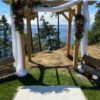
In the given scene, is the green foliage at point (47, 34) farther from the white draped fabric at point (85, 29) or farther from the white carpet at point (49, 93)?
the white carpet at point (49, 93)

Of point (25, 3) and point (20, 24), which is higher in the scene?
point (25, 3)

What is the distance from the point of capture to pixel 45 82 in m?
8.15

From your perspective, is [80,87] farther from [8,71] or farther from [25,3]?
[25,3]

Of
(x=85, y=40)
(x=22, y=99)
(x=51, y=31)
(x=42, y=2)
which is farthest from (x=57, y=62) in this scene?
(x=51, y=31)

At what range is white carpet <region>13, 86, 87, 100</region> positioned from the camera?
6.96 m

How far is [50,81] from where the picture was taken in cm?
822

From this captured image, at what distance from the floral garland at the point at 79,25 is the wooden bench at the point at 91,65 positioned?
2.36ft

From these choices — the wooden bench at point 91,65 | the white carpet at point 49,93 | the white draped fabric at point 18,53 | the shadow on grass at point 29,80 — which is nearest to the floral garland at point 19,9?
the white draped fabric at point 18,53

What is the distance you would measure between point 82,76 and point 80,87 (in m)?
0.98

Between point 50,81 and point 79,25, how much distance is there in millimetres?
2015

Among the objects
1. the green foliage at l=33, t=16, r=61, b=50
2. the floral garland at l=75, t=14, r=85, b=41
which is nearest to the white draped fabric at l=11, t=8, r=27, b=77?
the floral garland at l=75, t=14, r=85, b=41

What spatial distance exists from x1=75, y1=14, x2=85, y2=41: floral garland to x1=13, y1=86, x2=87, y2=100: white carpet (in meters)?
1.93

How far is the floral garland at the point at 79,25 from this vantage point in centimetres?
884

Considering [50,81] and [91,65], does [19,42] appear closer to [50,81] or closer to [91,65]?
[50,81]
